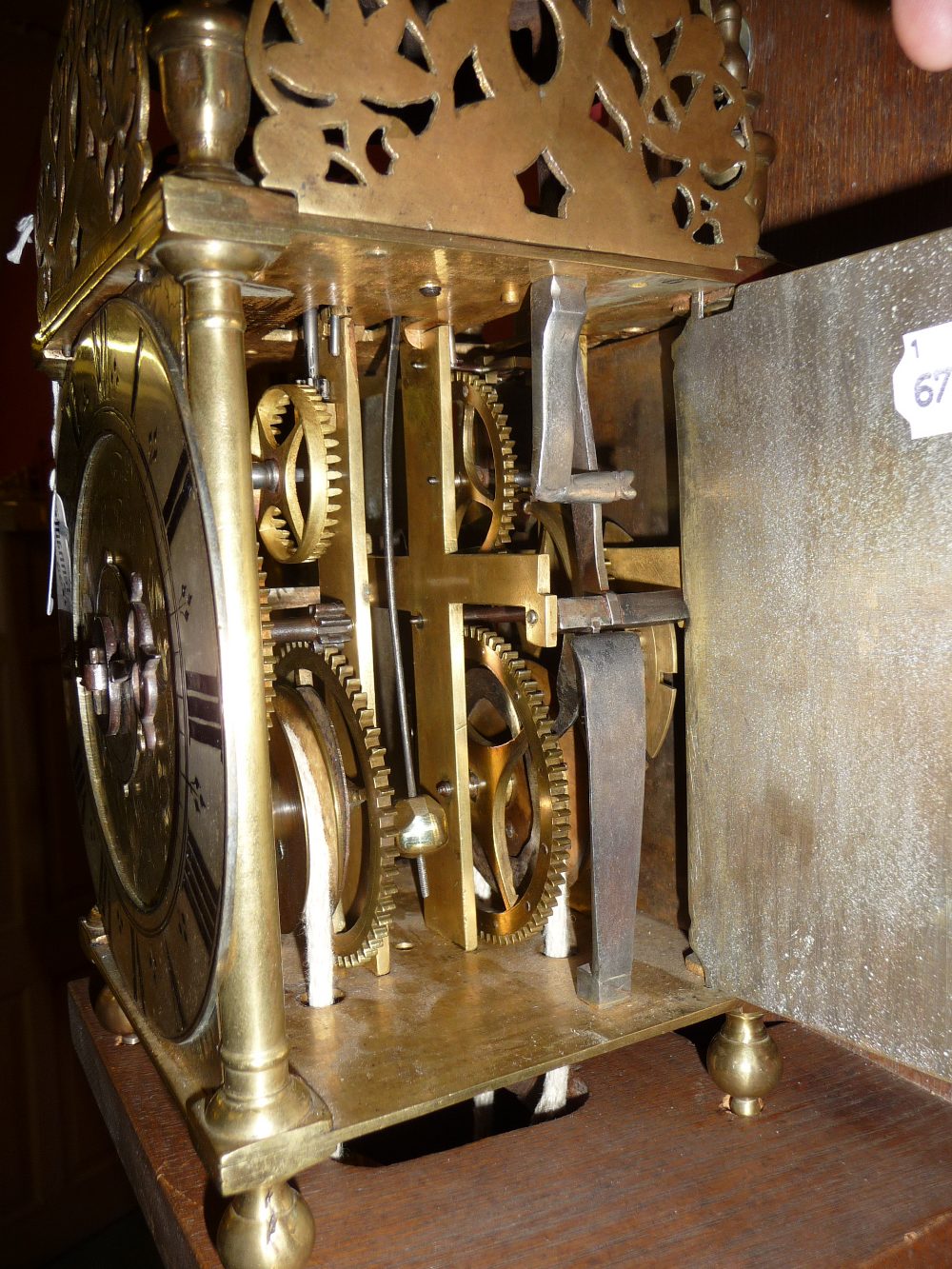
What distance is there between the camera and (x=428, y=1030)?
95cm

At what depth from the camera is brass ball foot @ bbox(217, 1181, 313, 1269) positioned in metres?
0.75

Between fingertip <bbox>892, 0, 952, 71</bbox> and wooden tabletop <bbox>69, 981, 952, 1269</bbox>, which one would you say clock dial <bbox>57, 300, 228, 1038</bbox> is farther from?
fingertip <bbox>892, 0, 952, 71</bbox>

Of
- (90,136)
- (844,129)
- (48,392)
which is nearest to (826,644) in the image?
(844,129)

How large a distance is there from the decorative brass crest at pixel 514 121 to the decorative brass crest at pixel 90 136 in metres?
0.11

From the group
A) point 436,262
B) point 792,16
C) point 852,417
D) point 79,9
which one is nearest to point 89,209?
point 79,9

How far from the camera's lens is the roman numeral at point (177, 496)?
732 mm

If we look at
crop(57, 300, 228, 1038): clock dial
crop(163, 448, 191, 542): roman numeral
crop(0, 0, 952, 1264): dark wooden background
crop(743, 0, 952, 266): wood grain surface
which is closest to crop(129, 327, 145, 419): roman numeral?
crop(57, 300, 228, 1038): clock dial

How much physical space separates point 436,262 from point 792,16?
0.65 meters

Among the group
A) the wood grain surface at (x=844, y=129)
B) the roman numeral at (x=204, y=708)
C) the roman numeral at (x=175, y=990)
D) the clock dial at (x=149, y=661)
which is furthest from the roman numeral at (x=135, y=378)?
the wood grain surface at (x=844, y=129)

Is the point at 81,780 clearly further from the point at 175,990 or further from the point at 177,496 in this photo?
the point at 177,496

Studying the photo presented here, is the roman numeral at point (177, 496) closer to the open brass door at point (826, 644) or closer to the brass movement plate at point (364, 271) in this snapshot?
the brass movement plate at point (364, 271)

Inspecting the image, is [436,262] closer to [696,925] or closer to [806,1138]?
[696,925]

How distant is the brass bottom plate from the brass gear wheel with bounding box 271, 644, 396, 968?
8cm

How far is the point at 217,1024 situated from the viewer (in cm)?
80
